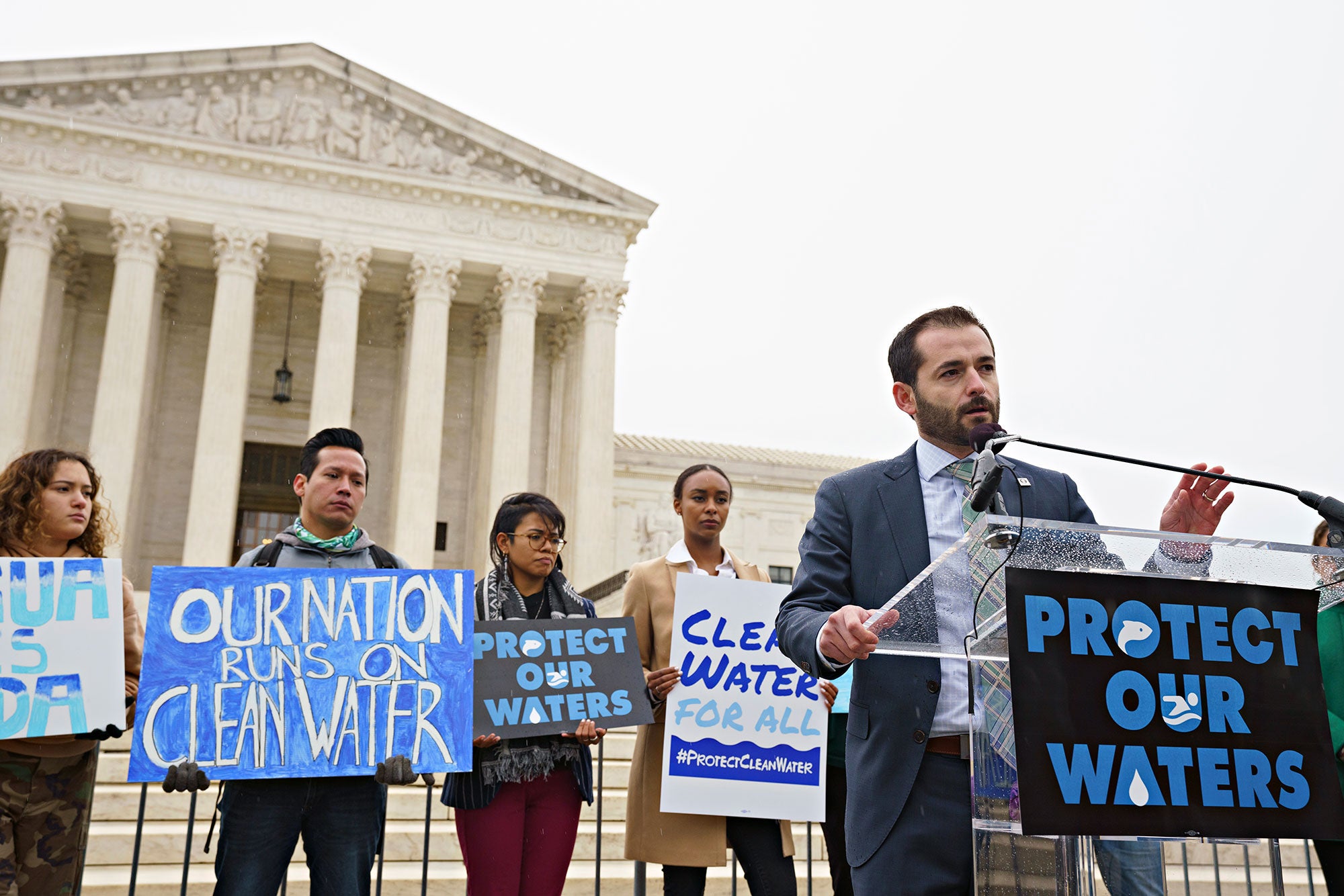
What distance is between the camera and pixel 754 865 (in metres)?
4.79

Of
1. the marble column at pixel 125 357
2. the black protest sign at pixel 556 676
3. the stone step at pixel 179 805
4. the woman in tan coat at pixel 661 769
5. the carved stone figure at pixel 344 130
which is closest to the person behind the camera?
the black protest sign at pixel 556 676

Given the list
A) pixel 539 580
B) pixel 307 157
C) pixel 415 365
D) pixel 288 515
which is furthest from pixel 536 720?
pixel 288 515

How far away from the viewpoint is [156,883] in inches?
247

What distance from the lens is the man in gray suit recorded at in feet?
8.83

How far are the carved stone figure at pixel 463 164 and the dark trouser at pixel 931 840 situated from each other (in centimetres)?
2759

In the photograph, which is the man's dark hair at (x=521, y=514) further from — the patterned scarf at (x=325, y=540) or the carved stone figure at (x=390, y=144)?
the carved stone figure at (x=390, y=144)

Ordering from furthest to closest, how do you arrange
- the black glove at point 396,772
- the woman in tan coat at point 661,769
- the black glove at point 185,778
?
the woman in tan coat at point 661,769 < the black glove at point 396,772 < the black glove at point 185,778

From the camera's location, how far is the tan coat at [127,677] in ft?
13.2

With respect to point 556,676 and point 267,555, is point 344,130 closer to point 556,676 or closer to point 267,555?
point 267,555

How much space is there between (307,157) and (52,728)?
25451 millimetres

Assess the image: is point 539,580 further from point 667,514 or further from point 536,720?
point 667,514

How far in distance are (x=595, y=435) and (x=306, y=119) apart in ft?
36.5

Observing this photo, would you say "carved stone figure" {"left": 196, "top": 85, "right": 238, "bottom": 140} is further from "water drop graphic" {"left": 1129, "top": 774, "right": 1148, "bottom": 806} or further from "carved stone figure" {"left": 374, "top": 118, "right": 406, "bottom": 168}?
"water drop graphic" {"left": 1129, "top": 774, "right": 1148, "bottom": 806}

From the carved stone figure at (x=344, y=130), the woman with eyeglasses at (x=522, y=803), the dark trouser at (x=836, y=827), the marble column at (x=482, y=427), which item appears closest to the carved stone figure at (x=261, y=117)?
the carved stone figure at (x=344, y=130)
